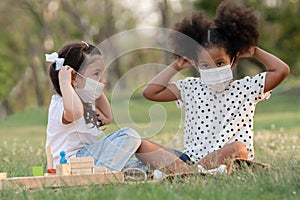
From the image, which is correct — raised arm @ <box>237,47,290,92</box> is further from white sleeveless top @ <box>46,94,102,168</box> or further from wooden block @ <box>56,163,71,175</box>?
wooden block @ <box>56,163,71,175</box>

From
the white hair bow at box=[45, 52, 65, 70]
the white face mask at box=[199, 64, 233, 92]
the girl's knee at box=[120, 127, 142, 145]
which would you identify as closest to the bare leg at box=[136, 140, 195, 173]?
the girl's knee at box=[120, 127, 142, 145]

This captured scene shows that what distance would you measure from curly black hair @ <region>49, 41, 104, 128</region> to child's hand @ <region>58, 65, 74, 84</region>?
0.46 ft

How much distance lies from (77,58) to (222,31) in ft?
3.58

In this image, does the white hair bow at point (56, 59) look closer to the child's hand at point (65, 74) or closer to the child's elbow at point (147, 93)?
the child's hand at point (65, 74)

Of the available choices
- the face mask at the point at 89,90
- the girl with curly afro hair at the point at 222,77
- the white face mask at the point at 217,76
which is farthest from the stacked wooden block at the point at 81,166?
the white face mask at the point at 217,76

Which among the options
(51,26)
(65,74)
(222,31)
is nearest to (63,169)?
(65,74)

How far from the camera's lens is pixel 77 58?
18.1ft

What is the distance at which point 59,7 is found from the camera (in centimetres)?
3809

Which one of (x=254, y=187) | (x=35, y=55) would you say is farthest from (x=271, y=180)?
(x=35, y=55)

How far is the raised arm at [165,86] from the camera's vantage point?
5.88m

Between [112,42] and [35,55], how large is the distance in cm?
3718

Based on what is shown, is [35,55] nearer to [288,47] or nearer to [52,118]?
[288,47]

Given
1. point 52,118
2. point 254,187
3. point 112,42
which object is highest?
point 112,42

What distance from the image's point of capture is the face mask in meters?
5.45
